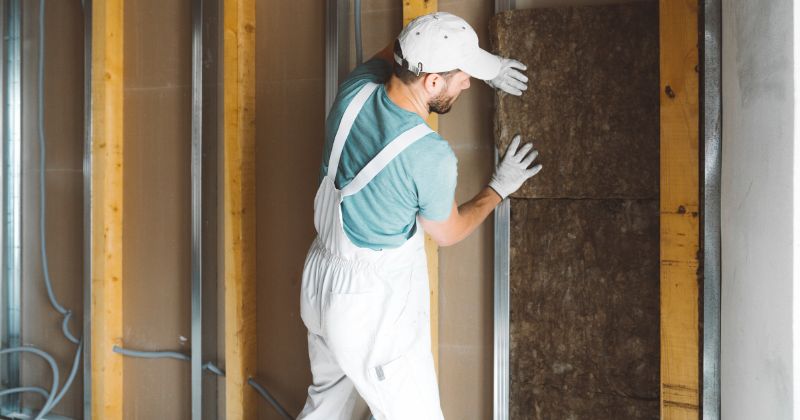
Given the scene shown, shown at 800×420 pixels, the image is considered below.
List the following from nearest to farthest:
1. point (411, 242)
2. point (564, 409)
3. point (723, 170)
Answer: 1. point (723, 170)
2. point (411, 242)
3. point (564, 409)

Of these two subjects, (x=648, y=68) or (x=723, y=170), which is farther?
(x=648, y=68)

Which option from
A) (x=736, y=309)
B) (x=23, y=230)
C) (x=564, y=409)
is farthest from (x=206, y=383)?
(x=736, y=309)

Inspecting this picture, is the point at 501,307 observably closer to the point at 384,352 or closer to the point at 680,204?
the point at 384,352

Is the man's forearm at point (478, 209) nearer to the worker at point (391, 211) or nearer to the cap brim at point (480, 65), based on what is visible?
the worker at point (391, 211)

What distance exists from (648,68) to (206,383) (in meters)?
2.02

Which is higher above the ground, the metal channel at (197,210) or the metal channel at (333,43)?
the metal channel at (333,43)

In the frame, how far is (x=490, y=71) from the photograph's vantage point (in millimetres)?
1702

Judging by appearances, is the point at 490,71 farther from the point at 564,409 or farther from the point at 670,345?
the point at 564,409

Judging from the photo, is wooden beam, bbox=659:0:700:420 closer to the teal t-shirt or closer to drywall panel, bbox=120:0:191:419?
Result: the teal t-shirt

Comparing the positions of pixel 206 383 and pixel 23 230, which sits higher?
pixel 23 230

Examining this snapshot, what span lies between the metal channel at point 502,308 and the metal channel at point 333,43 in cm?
57

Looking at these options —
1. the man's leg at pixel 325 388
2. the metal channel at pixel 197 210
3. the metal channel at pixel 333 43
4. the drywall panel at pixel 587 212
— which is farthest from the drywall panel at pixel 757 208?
the metal channel at pixel 197 210

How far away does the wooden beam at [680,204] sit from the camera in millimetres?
1640

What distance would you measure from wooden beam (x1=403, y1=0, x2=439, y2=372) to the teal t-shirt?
1.09 ft
